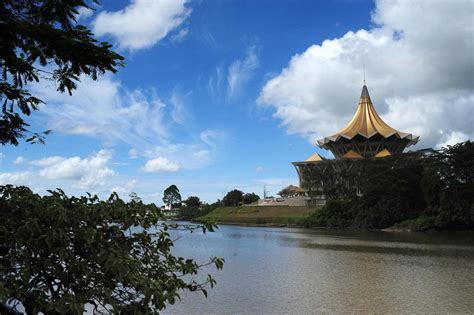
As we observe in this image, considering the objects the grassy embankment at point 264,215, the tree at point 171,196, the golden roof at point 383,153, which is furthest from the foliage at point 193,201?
the golden roof at point 383,153

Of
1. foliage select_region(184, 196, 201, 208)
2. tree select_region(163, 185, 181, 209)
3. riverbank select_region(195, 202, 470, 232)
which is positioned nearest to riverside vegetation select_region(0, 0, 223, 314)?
riverbank select_region(195, 202, 470, 232)

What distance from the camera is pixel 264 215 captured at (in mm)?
78188

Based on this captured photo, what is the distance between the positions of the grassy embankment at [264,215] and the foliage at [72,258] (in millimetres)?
65074

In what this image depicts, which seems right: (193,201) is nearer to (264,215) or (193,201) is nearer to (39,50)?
(264,215)

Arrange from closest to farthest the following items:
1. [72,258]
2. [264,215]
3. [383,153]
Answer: [72,258] → [264,215] → [383,153]

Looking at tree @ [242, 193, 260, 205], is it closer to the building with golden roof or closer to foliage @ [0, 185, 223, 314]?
the building with golden roof

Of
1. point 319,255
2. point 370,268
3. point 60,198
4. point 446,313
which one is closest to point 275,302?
point 446,313

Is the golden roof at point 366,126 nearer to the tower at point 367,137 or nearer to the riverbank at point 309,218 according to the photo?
the tower at point 367,137

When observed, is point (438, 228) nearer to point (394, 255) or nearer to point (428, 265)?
point (394, 255)

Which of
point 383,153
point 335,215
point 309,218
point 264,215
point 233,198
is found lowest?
point 309,218

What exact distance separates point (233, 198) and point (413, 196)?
51.6 meters

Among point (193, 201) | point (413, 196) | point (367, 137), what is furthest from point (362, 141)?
point (193, 201)

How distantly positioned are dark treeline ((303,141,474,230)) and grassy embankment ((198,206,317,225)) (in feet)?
22.1

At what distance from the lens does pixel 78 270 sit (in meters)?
3.92
